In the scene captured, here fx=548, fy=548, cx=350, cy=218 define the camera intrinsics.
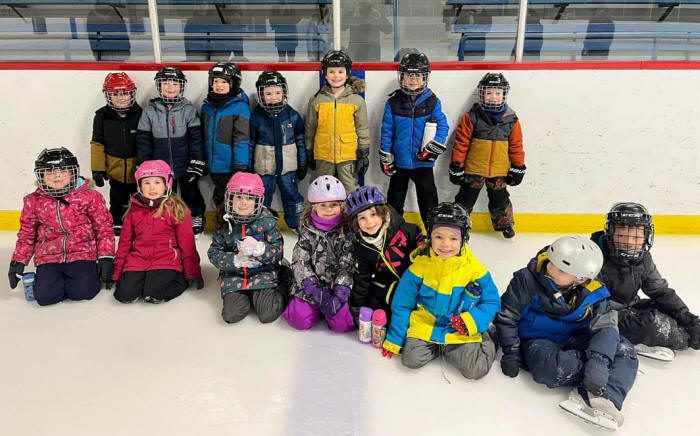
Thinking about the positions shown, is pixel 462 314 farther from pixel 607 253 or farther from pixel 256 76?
pixel 256 76

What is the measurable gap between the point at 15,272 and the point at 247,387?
1.72 m

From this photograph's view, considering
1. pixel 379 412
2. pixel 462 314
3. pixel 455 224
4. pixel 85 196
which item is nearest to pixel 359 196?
pixel 455 224

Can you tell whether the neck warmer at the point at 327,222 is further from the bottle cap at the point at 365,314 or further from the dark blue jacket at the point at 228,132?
the dark blue jacket at the point at 228,132

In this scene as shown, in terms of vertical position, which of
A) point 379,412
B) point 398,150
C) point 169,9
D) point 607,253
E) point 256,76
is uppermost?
point 169,9

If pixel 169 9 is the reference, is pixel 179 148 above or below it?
below

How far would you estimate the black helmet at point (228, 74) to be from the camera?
3.86 meters

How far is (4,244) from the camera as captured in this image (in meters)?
4.17

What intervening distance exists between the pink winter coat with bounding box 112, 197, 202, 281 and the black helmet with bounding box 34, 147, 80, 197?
37 cm

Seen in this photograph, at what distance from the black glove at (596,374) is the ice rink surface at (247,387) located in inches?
6.1

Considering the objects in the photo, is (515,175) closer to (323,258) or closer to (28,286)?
(323,258)

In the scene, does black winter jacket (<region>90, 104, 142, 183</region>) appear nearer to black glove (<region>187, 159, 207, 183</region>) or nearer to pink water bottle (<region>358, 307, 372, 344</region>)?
black glove (<region>187, 159, 207, 183</region>)

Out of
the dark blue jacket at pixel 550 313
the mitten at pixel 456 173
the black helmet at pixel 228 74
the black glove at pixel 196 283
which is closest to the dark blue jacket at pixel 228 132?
the black helmet at pixel 228 74

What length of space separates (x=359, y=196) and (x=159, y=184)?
1.32 metres

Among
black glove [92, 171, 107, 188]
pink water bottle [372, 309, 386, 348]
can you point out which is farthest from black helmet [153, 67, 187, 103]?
pink water bottle [372, 309, 386, 348]
